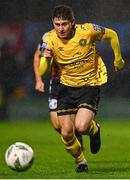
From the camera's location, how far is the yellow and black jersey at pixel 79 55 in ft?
35.1

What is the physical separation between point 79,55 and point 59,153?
289 centimetres

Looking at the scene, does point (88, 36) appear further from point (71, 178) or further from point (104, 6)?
point (104, 6)

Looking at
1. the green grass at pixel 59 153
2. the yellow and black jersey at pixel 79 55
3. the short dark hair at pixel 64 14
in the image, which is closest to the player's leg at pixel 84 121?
the yellow and black jersey at pixel 79 55

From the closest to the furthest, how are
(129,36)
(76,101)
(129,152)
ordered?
(76,101)
(129,152)
(129,36)

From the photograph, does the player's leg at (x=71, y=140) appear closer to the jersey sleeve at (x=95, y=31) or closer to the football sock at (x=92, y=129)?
the football sock at (x=92, y=129)

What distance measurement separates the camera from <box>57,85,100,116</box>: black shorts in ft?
34.7

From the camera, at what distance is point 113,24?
15305mm

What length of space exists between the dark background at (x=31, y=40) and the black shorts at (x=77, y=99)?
4.36 metres

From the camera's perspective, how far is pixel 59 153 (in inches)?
525

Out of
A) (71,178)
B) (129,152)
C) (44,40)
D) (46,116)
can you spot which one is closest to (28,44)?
(46,116)

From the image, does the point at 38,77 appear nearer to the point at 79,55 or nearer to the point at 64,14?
the point at 79,55

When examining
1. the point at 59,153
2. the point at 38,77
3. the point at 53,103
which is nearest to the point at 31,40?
the point at 59,153

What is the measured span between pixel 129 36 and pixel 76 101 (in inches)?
180

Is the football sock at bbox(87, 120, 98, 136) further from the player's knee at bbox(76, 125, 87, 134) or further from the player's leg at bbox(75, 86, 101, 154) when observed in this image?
the player's knee at bbox(76, 125, 87, 134)
